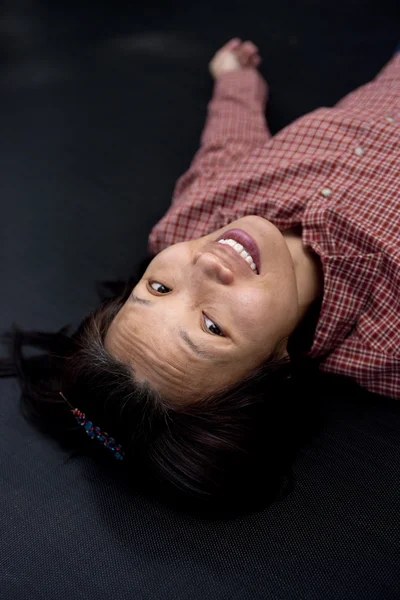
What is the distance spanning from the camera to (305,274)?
1.14 metres

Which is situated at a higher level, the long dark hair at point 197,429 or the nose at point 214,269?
the nose at point 214,269

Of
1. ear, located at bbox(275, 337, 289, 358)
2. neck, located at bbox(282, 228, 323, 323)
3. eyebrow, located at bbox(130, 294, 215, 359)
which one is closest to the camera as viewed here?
eyebrow, located at bbox(130, 294, 215, 359)

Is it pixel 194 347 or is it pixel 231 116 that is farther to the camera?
pixel 231 116

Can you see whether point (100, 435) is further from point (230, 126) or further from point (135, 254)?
point (230, 126)

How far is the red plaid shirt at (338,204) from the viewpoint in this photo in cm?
108

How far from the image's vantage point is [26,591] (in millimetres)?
882

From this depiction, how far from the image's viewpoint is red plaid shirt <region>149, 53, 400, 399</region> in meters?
1.08

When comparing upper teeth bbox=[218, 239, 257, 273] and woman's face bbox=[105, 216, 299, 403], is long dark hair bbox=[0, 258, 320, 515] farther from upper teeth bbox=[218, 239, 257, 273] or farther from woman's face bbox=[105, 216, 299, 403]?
upper teeth bbox=[218, 239, 257, 273]

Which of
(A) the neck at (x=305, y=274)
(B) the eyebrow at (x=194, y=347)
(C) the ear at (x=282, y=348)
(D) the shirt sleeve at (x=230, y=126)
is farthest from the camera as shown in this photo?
(D) the shirt sleeve at (x=230, y=126)

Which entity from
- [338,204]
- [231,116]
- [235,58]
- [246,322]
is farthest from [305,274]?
[235,58]

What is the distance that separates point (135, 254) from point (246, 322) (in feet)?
1.99

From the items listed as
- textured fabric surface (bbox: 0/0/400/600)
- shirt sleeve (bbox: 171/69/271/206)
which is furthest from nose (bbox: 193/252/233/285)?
shirt sleeve (bbox: 171/69/271/206)

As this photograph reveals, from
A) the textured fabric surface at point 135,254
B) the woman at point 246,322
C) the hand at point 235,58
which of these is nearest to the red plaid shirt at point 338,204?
the woman at point 246,322

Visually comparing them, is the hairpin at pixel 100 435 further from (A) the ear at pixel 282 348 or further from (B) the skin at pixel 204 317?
(A) the ear at pixel 282 348
